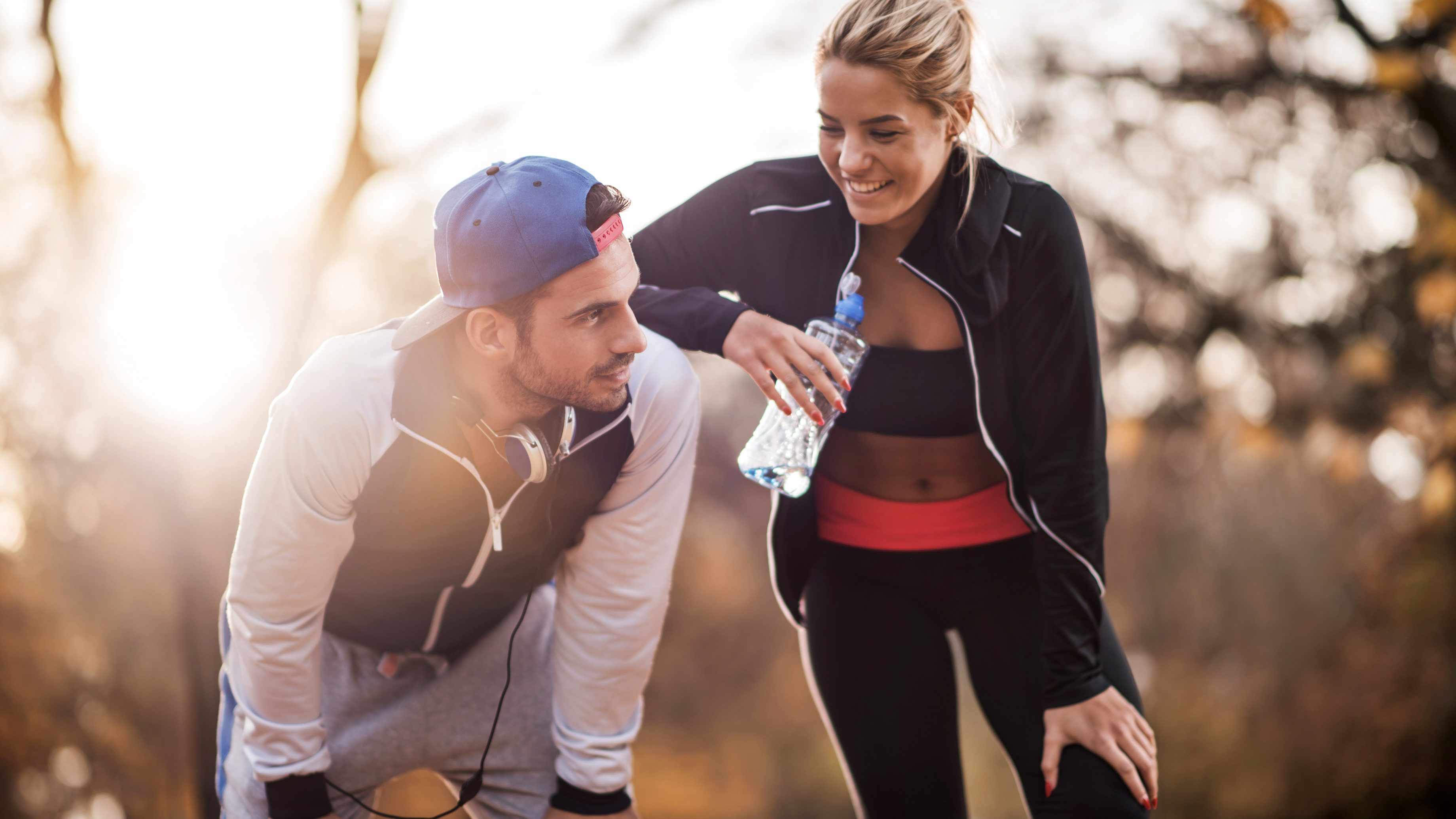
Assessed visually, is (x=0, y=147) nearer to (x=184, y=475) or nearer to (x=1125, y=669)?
(x=184, y=475)

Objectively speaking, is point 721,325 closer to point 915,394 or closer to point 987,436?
point 915,394

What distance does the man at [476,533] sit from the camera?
1959mm

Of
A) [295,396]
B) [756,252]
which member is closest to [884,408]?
[756,252]

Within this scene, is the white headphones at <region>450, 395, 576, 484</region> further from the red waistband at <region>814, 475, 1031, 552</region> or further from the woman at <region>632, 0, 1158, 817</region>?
the red waistband at <region>814, 475, 1031, 552</region>

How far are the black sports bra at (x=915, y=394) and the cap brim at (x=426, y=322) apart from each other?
0.78 meters

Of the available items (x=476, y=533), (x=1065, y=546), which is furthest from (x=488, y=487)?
(x=1065, y=546)

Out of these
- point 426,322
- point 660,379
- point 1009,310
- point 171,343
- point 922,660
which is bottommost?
point 171,343

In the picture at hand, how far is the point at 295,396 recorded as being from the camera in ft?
6.63

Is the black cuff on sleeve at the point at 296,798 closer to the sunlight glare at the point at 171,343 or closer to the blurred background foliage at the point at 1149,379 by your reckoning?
the blurred background foliage at the point at 1149,379

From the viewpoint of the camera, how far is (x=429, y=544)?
222 cm

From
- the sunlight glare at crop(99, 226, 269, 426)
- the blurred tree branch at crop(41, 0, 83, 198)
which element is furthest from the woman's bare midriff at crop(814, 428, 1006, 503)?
the blurred tree branch at crop(41, 0, 83, 198)

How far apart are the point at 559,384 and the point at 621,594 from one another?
58cm

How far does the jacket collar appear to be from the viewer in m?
2.01

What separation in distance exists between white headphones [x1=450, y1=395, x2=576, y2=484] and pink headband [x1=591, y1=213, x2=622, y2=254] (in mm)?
357
